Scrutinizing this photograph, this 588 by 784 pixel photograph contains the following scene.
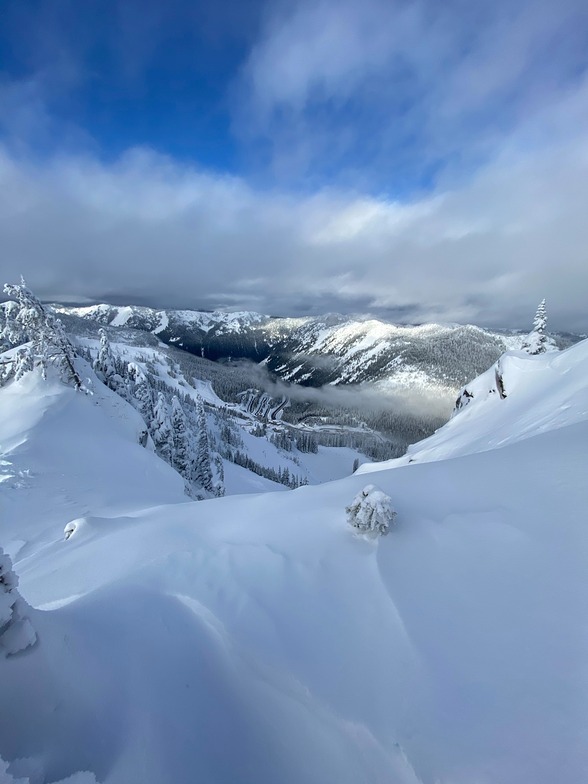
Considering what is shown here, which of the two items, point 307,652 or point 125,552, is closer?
point 307,652

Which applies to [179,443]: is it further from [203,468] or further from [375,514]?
[375,514]

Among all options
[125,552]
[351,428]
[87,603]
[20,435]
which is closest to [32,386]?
[20,435]

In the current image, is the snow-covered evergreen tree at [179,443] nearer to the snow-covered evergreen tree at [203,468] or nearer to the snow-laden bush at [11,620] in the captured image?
the snow-covered evergreen tree at [203,468]

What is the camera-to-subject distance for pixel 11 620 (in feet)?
10.2

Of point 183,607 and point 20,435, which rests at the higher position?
point 20,435

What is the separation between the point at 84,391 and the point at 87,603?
2551cm

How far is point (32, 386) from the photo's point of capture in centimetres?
2439

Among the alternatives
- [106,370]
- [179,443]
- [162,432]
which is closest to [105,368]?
[106,370]

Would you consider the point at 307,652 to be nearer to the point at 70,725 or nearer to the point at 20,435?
the point at 70,725

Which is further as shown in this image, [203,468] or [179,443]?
[203,468]

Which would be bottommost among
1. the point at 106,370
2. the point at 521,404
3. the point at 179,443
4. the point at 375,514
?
the point at 179,443

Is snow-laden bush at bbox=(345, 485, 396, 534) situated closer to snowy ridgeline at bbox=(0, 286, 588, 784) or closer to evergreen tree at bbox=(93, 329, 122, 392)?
snowy ridgeline at bbox=(0, 286, 588, 784)

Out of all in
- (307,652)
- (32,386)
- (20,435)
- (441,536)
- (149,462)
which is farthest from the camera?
(32,386)

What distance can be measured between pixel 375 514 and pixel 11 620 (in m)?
5.03
